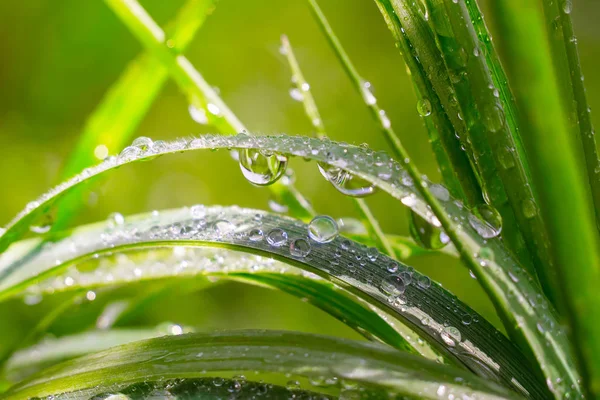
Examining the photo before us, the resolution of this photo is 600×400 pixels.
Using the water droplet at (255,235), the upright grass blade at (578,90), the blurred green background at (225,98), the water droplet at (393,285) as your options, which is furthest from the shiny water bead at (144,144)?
the blurred green background at (225,98)

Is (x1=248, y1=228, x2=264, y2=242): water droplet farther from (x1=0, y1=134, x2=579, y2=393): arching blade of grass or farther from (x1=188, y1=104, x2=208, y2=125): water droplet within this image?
(x1=188, y1=104, x2=208, y2=125): water droplet

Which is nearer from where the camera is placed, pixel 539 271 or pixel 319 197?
pixel 539 271

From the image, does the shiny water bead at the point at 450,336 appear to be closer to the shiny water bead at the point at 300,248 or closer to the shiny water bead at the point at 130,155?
the shiny water bead at the point at 300,248

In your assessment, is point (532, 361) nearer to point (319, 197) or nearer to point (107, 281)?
point (107, 281)

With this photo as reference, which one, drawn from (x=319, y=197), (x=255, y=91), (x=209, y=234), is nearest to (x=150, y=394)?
(x=209, y=234)

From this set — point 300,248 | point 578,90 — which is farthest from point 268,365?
point 578,90

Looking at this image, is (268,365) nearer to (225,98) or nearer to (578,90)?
(578,90)

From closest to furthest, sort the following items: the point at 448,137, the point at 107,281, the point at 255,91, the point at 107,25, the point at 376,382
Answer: the point at 376,382
the point at 448,137
the point at 107,281
the point at 107,25
the point at 255,91

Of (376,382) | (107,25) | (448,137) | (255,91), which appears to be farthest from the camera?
(255,91)
